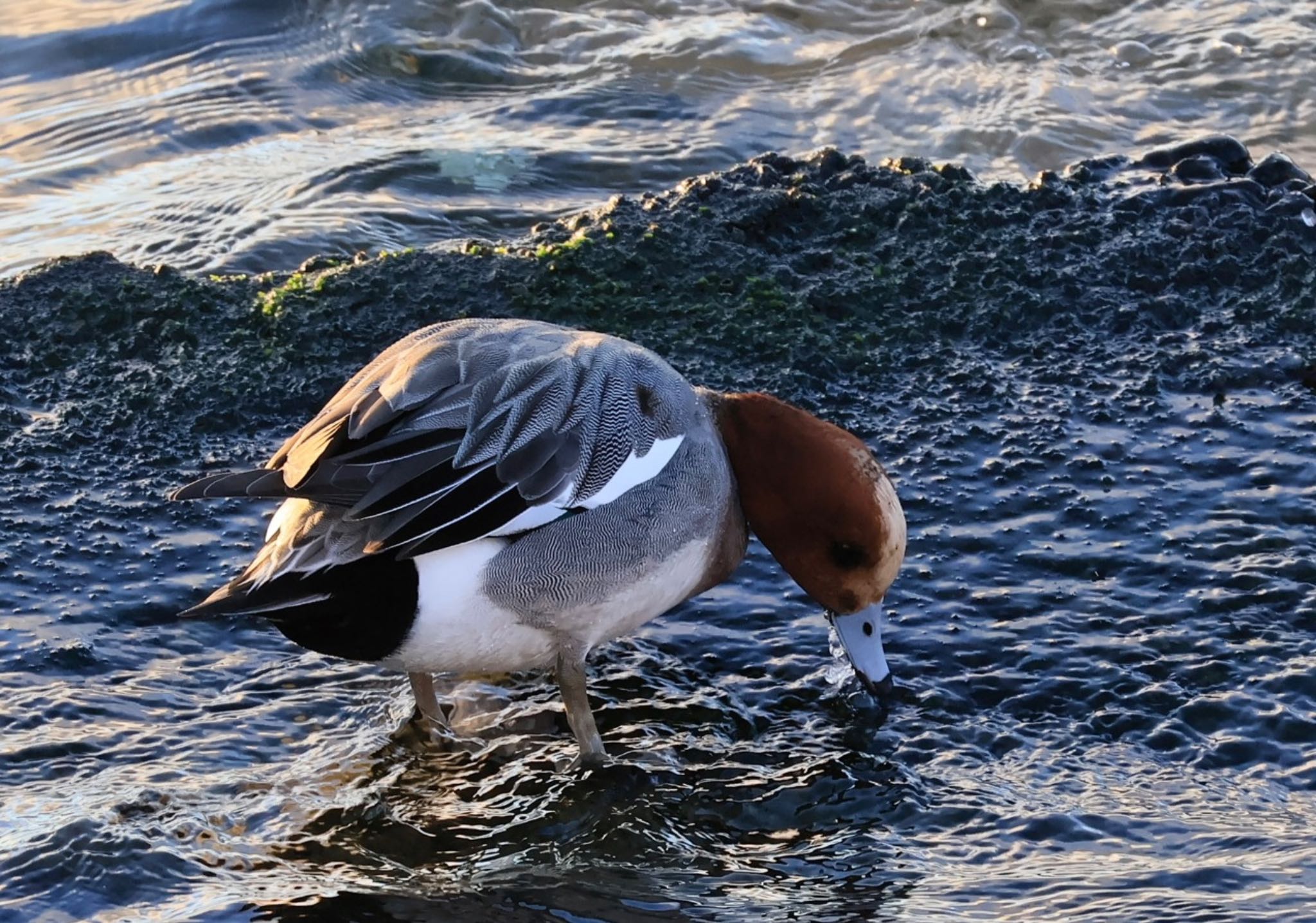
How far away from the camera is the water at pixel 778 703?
3043mm

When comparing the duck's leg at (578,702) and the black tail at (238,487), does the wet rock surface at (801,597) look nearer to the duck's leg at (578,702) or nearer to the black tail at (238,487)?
the duck's leg at (578,702)

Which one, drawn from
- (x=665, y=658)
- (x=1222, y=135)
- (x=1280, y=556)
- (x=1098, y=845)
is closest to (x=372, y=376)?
(x=665, y=658)

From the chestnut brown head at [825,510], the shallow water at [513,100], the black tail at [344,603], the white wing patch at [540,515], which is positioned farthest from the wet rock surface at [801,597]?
the shallow water at [513,100]

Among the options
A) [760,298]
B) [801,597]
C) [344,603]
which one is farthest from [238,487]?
[760,298]

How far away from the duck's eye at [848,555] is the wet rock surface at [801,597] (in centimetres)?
29

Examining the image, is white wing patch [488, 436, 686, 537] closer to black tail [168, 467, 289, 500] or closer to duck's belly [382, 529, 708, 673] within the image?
duck's belly [382, 529, 708, 673]

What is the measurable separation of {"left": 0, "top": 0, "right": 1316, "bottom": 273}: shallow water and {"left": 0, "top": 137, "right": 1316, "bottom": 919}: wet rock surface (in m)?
1.09

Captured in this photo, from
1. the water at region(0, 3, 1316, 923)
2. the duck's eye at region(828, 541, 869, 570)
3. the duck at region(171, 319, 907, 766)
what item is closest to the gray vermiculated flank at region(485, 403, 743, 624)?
the duck at region(171, 319, 907, 766)

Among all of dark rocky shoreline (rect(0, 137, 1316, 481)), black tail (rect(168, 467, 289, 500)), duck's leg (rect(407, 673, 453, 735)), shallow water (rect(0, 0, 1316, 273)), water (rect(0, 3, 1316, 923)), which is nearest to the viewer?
water (rect(0, 3, 1316, 923))

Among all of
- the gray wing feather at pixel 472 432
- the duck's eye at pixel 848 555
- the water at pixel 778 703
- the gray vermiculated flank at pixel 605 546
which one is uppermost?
the gray wing feather at pixel 472 432

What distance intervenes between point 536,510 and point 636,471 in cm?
28

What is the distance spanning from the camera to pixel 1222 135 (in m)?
6.14

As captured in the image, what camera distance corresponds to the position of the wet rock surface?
313 centimetres

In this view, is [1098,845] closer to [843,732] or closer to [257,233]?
[843,732]
